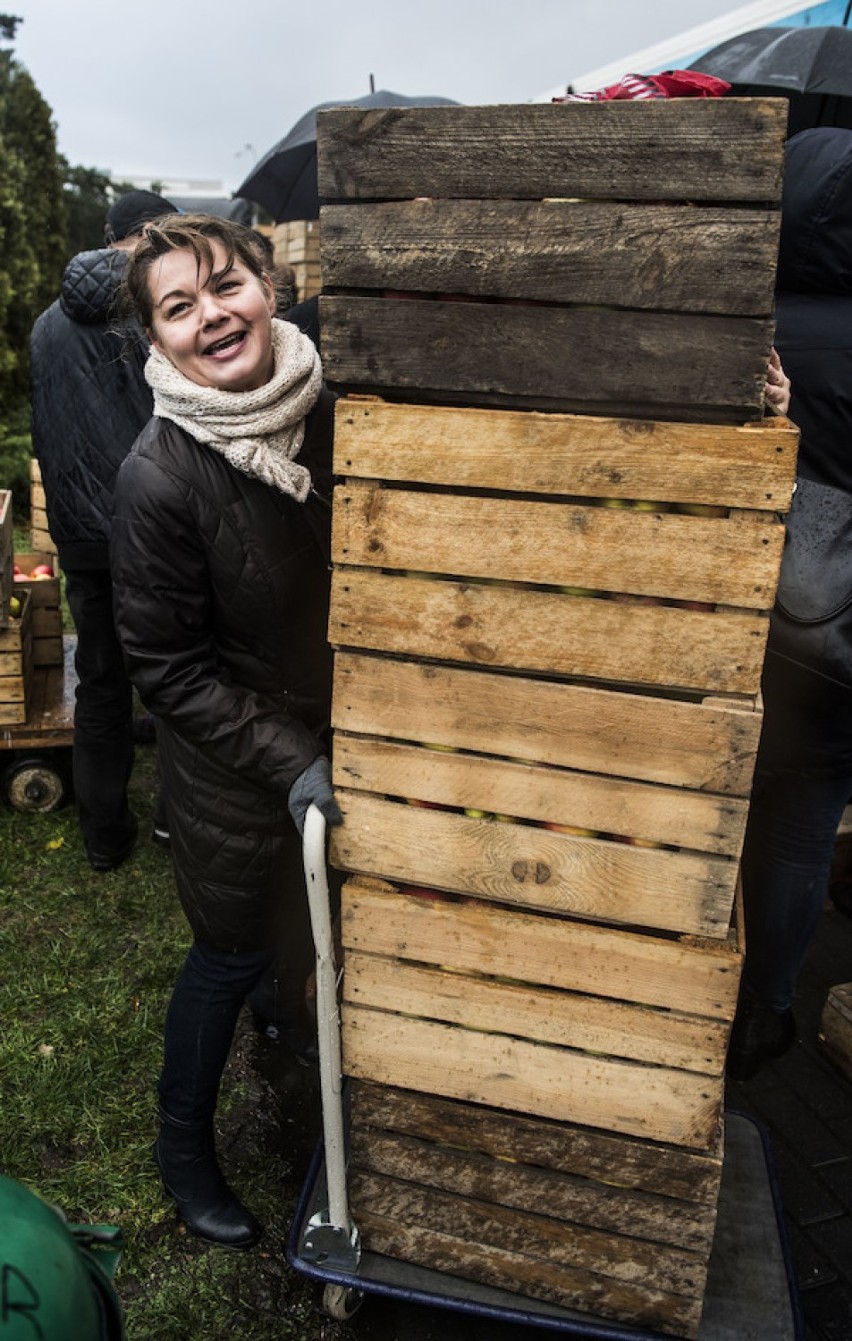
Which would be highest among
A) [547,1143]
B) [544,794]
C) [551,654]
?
[551,654]

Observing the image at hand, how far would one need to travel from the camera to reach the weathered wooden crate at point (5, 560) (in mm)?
4129

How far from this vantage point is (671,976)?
1893 millimetres

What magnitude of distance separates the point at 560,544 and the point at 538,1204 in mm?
1367

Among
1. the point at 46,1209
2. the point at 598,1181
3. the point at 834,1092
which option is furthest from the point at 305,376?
the point at 834,1092

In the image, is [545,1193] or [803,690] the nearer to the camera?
[545,1193]

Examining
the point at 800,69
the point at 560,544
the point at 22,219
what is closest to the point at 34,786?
the point at 560,544

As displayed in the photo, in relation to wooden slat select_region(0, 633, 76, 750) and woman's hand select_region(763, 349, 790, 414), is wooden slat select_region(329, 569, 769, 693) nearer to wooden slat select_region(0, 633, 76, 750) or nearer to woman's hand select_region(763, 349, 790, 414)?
woman's hand select_region(763, 349, 790, 414)

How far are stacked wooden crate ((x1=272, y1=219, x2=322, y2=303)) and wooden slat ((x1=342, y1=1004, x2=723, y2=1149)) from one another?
653 centimetres

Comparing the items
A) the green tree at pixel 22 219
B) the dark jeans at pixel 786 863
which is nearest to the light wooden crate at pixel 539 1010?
the dark jeans at pixel 786 863

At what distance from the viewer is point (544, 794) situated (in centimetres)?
185

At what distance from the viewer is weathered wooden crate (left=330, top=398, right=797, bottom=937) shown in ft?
5.43

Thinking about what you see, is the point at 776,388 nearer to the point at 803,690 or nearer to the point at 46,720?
the point at 803,690

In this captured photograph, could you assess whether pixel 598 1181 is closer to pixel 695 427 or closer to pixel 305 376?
pixel 695 427

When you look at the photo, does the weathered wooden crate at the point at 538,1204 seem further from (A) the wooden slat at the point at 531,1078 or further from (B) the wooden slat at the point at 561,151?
(B) the wooden slat at the point at 561,151
